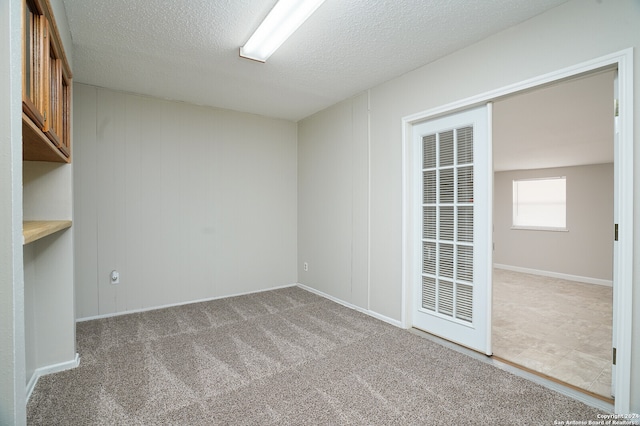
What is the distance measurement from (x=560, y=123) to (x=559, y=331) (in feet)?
8.18

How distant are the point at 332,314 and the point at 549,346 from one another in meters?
2.11

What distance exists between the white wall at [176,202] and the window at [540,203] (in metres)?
5.59

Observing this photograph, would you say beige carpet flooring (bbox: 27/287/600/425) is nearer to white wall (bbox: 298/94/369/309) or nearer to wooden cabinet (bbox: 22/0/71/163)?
white wall (bbox: 298/94/369/309)

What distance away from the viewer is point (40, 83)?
1.39 metres

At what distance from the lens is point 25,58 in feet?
3.85

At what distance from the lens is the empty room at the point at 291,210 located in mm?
1782

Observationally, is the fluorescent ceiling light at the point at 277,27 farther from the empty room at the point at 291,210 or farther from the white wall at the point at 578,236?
the white wall at the point at 578,236

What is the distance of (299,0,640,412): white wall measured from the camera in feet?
5.94

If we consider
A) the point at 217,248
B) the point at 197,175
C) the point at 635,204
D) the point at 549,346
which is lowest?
the point at 549,346

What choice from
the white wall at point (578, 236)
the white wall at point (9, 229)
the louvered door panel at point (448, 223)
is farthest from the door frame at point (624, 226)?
the white wall at point (578, 236)

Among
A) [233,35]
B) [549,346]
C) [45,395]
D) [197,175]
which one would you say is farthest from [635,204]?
[197,175]

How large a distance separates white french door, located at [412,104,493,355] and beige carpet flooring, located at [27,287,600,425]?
0.31 m

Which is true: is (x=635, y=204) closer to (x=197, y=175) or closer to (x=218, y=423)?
(x=218, y=423)

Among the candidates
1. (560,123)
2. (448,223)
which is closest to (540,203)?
(560,123)
